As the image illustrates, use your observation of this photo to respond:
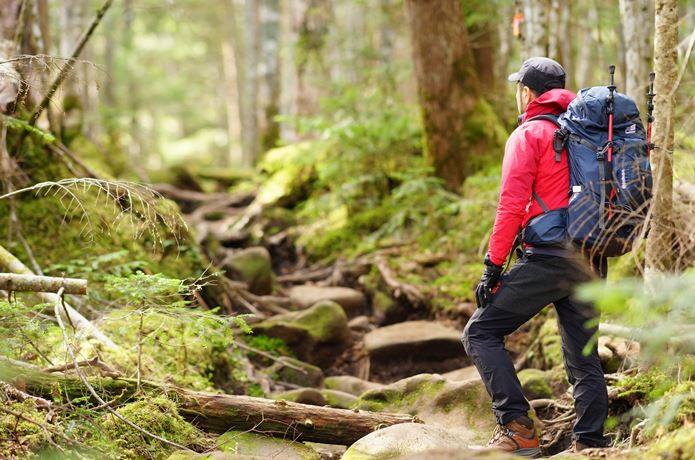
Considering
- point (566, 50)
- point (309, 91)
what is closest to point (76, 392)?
point (566, 50)

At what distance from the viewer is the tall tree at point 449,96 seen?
1147 cm

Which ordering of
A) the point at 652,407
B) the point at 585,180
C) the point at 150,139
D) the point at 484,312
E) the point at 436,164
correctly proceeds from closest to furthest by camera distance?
the point at 652,407, the point at 585,180, the point at 484,312, the point at 436,164, the point at 150,139

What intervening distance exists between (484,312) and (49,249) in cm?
533

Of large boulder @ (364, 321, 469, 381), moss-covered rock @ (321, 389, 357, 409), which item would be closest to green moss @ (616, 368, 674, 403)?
moss-covered rock @ (321, 389, 357, 409)

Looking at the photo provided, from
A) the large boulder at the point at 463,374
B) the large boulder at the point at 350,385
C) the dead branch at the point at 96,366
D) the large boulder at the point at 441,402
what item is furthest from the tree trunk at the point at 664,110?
the dead branch at the point at 96,366

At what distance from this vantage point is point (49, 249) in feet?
25.2

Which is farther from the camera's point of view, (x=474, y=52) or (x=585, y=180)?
(x=474, y=52)

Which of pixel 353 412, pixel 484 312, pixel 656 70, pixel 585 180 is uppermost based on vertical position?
pixel 656 70

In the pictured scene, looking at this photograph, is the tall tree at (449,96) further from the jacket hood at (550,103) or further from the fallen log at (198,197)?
the jacket hood at (550,103)

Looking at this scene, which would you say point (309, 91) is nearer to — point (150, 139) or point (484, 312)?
point (484, 312)

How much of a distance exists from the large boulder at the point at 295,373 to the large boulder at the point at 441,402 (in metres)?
1.82

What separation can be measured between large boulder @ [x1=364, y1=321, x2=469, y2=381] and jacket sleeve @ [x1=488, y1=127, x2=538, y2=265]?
352 centimetres

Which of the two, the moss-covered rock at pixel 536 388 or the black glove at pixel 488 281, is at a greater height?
Answer: the black glove at pixel 488 281

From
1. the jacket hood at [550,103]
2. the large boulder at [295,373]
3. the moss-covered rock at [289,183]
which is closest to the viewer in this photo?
the jacket hood at [550,103]
